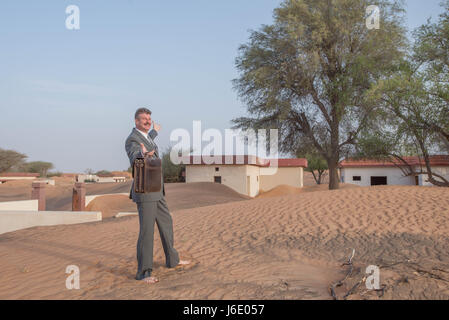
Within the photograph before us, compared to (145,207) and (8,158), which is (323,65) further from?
(8,158)

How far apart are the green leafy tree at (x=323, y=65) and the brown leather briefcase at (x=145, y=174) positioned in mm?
12413

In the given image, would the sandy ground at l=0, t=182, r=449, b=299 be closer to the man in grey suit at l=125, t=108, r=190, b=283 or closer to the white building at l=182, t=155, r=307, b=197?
the man in grey suit at l=125, t=108, r=190, b=283

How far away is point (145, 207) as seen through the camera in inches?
175

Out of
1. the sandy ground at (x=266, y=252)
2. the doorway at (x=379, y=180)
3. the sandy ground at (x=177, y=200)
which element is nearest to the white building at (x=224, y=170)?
the sandy ground at (x=177, y=200)

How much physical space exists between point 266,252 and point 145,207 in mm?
2558

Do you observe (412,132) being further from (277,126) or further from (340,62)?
(277,126)

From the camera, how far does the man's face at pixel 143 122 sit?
4.63 meters

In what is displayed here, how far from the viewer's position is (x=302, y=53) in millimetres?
15875

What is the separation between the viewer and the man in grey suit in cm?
442

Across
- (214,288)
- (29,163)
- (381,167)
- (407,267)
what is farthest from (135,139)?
(29,163)

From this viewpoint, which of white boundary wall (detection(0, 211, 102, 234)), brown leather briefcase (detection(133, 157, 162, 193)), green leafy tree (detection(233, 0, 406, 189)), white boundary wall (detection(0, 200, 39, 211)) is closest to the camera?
brown leather briefcase (detection(133, 157, 162, 193))

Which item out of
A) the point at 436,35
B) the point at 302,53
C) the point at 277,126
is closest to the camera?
the point at 436,35

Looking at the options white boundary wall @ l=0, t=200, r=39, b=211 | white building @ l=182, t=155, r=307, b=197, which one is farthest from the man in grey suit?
white building @ l=182, t=155, r=307, b=197
